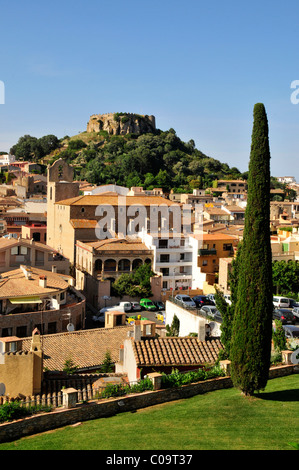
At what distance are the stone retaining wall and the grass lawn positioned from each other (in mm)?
164

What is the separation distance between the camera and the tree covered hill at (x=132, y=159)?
83.6 m

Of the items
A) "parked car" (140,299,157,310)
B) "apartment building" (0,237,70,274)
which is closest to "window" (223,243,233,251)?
"parked car" (140,299,157,310)

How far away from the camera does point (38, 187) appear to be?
80500 mm

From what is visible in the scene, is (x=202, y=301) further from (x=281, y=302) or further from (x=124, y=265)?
(x=124, y=265)

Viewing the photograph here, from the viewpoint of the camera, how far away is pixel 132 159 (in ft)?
281

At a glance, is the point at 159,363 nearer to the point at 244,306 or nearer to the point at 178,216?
the point at 244,306

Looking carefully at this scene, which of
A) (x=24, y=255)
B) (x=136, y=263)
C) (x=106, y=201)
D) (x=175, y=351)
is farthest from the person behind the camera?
(x=106, y=201)

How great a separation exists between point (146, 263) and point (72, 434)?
87.7 ft

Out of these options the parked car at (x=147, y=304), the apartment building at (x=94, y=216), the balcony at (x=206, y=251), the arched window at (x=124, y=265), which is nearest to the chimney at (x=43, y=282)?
the parked car at (x=147, y=304)

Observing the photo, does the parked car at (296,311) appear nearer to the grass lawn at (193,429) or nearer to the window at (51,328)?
the window at (51,328)

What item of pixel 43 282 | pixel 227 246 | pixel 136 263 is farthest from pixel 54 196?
pixel 43 282

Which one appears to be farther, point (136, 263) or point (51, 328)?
point (136, 263)

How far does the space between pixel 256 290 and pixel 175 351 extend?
3517 mm
